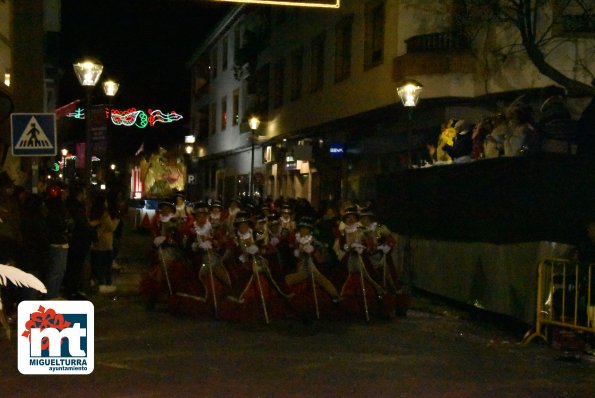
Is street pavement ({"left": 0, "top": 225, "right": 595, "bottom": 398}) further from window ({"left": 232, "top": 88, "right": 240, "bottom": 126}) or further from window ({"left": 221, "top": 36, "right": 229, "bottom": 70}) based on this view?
window ({"left": 221, "top": 36, "right": 229, "bottom": 70})

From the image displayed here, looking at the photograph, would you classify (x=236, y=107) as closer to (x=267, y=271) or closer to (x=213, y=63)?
(x=213, y=63)

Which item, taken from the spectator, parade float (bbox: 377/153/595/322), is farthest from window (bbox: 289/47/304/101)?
the spectator

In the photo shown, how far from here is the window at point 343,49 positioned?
26.5 metres

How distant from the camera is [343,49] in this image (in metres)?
27.1

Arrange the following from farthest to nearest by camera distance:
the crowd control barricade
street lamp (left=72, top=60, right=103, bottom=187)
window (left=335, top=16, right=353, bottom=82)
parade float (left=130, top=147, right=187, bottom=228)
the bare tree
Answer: parade float (left=130, top=147, right=187, bottom=228), window (left=335, top=16, right=353, bottom=82), the bare tree, street lamp (left=72, top=60, right=103, bottom=187), the crowd control barricade

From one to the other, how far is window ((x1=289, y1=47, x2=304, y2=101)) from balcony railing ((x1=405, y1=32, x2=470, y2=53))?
11.4 metres

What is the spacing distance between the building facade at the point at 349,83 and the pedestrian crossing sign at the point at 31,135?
25.2 feet

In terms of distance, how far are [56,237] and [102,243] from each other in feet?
9.64

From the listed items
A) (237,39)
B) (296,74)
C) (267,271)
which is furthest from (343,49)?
(237,39)

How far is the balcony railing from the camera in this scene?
20.7m

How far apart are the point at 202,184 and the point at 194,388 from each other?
46.7 metres

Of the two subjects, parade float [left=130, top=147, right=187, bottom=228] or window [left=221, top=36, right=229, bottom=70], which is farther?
window [left=221, top=36, right=229, bottom=70]

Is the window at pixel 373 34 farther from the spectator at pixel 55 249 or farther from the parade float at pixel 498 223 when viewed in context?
the spectator at pixel 55 249

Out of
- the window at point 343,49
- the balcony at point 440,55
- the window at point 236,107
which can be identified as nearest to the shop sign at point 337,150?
the window at point 343,49
